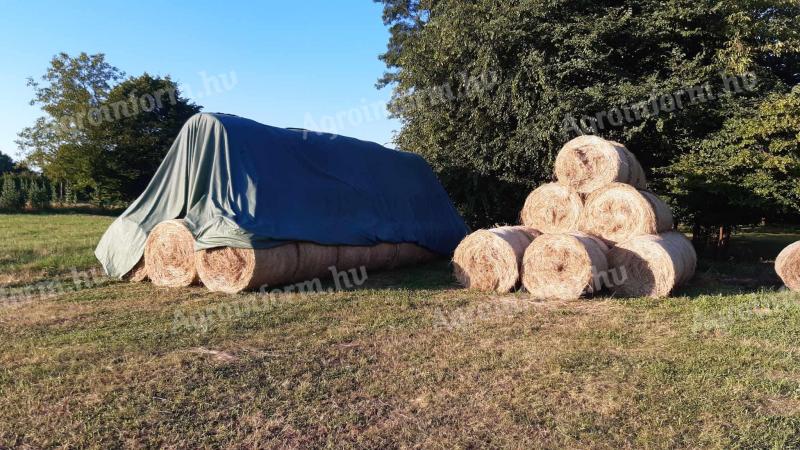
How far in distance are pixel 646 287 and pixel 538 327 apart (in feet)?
7.82

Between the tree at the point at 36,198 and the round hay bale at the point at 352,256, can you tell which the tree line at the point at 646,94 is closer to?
the round hay bale at the point at 352,256

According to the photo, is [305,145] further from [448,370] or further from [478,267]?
[448,370]

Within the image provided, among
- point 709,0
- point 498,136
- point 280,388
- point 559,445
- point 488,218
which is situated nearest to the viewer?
point 559,445

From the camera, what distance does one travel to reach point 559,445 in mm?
3129

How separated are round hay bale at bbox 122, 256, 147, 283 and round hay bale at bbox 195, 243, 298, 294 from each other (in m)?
1.42

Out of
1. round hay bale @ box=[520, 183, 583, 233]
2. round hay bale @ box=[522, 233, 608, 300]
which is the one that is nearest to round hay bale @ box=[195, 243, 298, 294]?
round hay bale @ box=[522, 233, 608, 300]

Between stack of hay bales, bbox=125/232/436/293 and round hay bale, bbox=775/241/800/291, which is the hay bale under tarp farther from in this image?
round hay bale, bbox=775/241/800/291

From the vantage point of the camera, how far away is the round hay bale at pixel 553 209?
27.6 ft

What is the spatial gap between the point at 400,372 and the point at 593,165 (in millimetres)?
5594

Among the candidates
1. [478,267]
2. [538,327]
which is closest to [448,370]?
[538,327]

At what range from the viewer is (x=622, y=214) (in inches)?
309

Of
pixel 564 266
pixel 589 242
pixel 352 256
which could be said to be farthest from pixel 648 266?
pixel 352 256

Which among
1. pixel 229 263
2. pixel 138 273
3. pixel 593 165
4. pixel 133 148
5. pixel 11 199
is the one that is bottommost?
pixel 138 273

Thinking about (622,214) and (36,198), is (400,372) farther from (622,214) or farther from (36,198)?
(36,198)
